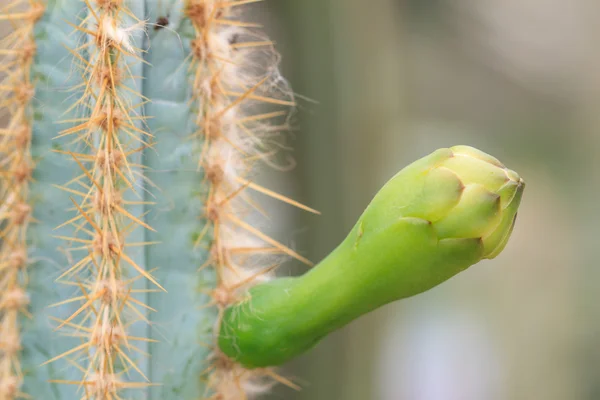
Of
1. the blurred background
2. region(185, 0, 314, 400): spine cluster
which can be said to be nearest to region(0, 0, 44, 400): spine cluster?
region(185, 0, 314, 400): spine cluster

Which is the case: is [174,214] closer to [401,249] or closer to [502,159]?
[401,249]

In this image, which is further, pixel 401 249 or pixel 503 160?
pixel 503 160

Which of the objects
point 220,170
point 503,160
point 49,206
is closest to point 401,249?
point 220,170

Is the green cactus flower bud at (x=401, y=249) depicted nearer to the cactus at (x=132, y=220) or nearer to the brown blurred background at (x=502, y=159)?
the cactus at (x=132, y=220)

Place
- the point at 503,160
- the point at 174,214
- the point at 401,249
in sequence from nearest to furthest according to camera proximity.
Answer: the point at 401,249 < the point at 174,214 < the point at 503,160

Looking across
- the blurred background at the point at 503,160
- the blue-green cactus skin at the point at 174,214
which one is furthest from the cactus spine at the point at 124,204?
the blurred background at the point at 503,160

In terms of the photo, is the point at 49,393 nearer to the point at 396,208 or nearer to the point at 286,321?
the point at 286,321

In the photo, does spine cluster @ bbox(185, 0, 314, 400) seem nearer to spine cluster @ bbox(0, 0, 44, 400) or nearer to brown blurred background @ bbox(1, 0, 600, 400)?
spine cluster @ bbox(0, 0, 44, 400)

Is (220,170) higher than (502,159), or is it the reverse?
(502,159)
